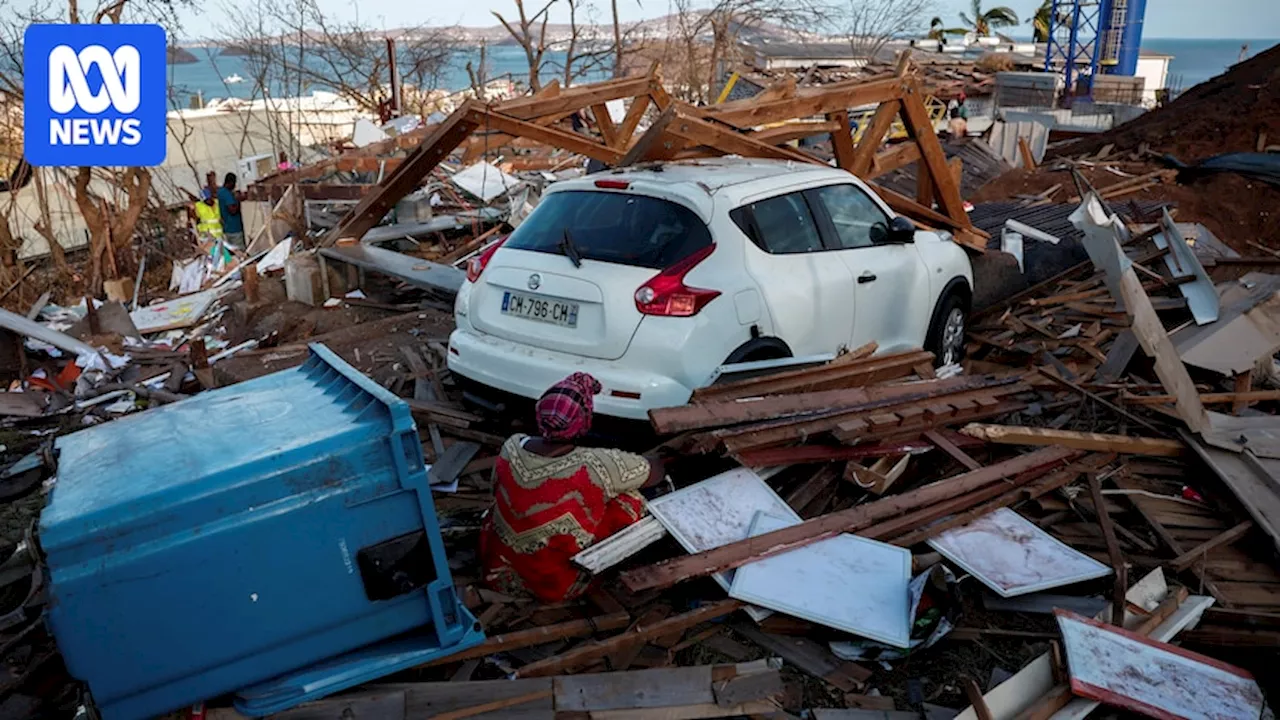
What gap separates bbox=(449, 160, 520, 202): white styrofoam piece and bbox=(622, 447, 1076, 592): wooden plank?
32.7 feet

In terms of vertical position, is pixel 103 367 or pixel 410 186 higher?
pixel 410 186

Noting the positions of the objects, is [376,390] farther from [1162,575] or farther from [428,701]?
[1162,575]

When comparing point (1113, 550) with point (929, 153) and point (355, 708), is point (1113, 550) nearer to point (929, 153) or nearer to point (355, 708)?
point (355, 708)

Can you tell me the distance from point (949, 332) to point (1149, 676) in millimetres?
4126

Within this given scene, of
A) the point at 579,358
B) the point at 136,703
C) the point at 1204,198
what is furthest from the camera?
the point at 1204,198

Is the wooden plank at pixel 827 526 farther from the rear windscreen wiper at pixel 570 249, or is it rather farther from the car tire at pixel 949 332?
the rear windscreen wiper at pixel 570 249

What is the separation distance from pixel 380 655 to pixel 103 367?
690 centimetres

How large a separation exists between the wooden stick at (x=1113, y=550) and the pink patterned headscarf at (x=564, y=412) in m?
2.45

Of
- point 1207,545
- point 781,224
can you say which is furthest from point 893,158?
point 1207,545

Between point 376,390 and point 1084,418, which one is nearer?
point 376,390

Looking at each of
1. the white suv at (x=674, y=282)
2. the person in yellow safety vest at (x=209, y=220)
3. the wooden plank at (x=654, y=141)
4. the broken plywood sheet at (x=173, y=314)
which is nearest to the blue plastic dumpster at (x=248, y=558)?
the white suv at (x=674, y=282)

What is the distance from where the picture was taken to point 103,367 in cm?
884

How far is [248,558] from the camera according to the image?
305 cm

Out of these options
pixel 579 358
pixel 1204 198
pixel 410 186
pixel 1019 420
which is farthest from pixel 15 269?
pixel 1204 198
